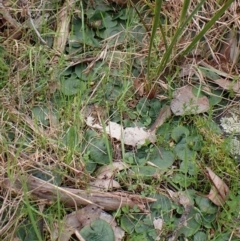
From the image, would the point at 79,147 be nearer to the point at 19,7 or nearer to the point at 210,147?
the point at 210,147

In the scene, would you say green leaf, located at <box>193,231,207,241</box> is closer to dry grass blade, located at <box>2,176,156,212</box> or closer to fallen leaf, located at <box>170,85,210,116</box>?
dry grass blade, located at <box>2,176,156,212</box>

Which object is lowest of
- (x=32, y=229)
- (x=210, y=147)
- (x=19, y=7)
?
→ (x=32, y=229)

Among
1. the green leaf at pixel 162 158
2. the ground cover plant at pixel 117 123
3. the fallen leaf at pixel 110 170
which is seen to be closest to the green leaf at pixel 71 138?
the ground cover plant at pixel 117 123

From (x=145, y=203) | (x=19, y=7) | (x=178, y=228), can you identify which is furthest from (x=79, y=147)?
(x=19, y=7)

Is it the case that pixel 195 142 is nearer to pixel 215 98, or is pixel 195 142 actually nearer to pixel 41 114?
pixel 215 98

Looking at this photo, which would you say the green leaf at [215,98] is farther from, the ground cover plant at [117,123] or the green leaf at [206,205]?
the green leaf at [206,205]

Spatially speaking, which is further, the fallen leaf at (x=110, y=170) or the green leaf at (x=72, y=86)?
the green leaf at (x=72, y=86)

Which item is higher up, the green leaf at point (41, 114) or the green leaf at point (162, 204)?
the green leaf at point (41, 114)
